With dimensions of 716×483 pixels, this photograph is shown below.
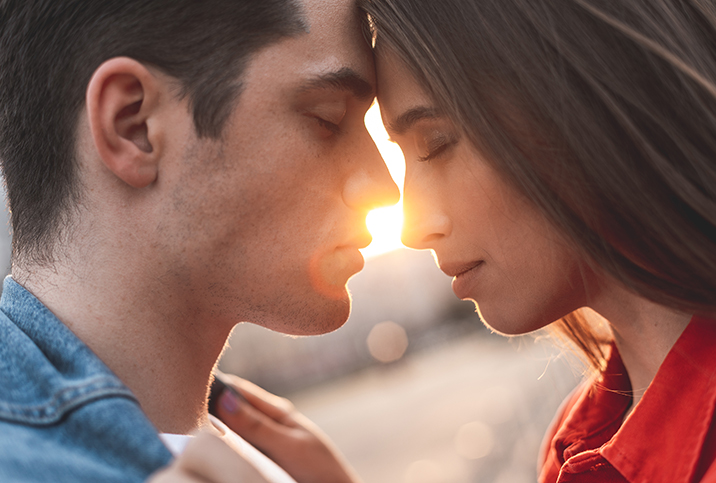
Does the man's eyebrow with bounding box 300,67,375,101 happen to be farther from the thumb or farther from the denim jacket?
the thumb

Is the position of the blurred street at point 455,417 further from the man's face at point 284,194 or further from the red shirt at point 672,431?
the man's face at point 284,194

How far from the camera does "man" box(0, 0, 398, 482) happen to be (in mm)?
1667

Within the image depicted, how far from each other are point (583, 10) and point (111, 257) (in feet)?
5.16

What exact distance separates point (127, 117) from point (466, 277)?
123 cm

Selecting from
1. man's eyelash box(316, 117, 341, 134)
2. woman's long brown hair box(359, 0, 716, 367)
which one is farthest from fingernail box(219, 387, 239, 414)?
woman's long brown hair box(359, 0, 716, 367)

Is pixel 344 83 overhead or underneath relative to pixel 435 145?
overhead

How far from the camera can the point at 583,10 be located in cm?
164

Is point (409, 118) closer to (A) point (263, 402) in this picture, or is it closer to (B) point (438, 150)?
(B) point (438, 150)

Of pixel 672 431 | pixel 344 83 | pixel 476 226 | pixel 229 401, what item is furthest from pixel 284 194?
→ pixel 672 431

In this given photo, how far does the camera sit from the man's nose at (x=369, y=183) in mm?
1938

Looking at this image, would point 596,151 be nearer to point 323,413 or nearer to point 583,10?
point 583,10

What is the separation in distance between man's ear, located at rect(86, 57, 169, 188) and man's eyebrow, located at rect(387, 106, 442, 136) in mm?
773

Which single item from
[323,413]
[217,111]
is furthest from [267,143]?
[323,413]

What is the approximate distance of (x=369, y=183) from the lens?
1966 mm
